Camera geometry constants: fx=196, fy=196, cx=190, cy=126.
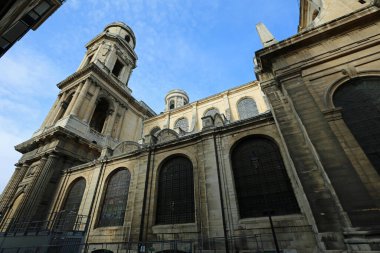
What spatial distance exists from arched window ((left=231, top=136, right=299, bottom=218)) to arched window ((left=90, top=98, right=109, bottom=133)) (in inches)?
761

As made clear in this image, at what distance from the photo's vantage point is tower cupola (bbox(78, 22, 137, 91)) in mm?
25703

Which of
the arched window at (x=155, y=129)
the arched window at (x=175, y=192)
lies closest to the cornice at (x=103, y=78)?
the arched window at (x=155, y=129)

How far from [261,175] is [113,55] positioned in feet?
83.1

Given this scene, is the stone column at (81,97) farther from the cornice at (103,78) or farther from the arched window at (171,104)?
the arched window at (171,104)

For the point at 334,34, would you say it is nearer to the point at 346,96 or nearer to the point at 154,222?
the point at 346,96

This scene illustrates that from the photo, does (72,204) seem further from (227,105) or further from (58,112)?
(227,105)

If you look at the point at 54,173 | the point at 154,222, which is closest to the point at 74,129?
the point at 54,173

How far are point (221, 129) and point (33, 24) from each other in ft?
35.0

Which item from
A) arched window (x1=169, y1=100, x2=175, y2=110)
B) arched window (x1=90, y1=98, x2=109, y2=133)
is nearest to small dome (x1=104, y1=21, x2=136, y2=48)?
arched window (x1=169, y1=100, x2=175, y2=110)

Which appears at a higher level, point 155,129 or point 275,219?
point 155,129

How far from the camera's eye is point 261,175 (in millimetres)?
9711

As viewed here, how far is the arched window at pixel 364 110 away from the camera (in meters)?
7.17

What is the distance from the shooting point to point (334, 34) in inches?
402

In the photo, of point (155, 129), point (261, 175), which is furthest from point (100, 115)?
point (261, 175)
